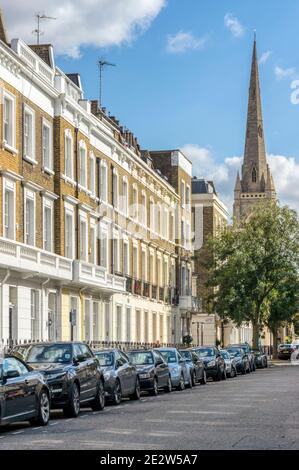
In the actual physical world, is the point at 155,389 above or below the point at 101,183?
below

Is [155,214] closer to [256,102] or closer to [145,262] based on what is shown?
[145,262]

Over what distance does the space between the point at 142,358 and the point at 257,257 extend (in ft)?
126

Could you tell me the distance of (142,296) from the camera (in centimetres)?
6106

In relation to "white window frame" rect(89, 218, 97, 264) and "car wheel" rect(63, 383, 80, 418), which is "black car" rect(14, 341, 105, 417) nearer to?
"car wheel" rect(63, 383, 80, 418)

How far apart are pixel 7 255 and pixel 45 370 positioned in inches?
471

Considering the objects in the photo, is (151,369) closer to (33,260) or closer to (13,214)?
(33,260)

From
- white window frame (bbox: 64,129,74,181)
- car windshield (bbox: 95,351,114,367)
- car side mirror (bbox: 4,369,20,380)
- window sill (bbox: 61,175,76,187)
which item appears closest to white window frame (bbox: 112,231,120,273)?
window sill (bbox: 61,175,76,187)

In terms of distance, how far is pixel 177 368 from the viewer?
3819 cm

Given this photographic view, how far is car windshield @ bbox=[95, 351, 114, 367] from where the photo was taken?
28.8 meters

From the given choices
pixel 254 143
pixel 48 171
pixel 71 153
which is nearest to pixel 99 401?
pixel 48 171

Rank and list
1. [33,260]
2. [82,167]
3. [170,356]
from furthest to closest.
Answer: [82,167] < [170,356] < [33,260]

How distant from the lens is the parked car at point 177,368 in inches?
1482

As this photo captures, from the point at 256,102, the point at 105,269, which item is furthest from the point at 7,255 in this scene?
the point at 256,102

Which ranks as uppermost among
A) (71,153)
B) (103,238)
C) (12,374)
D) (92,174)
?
(71,153)
